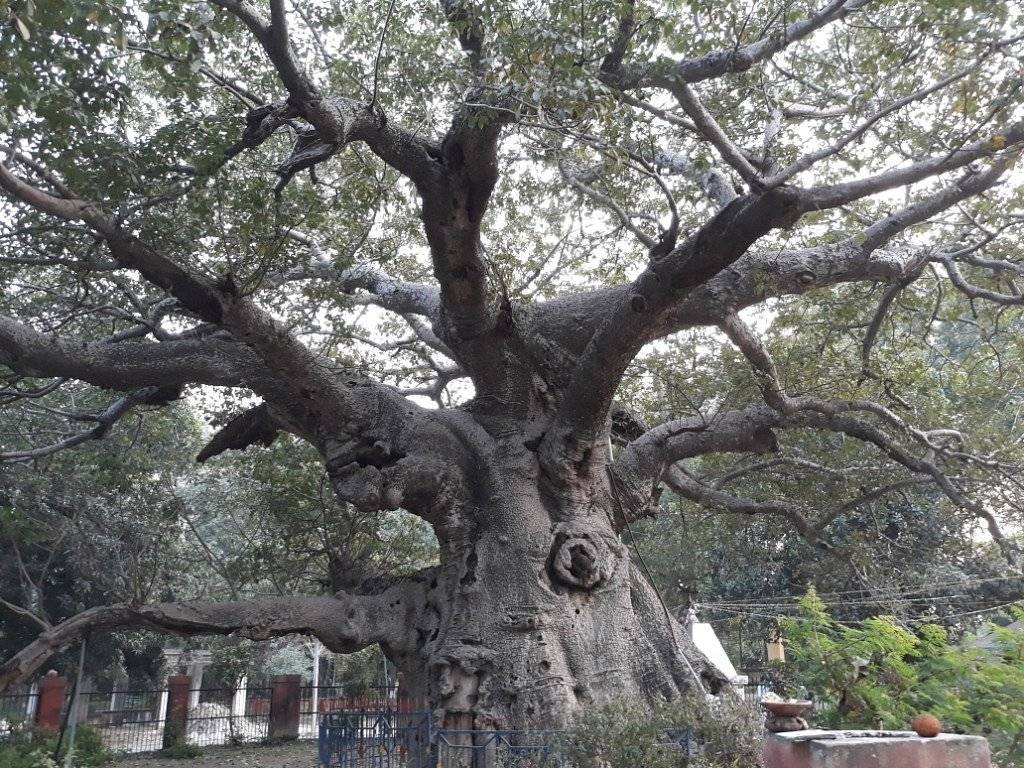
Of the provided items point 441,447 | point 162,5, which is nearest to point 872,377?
point 441,447

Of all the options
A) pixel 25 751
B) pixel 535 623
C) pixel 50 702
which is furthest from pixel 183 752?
pixel 535 623

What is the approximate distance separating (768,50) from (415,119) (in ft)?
9.99

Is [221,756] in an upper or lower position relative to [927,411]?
lower

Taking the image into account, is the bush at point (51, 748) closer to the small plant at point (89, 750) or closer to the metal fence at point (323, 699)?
the small plant at point (89, 750)

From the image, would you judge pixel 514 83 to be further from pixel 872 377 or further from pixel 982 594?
pixel 982 594

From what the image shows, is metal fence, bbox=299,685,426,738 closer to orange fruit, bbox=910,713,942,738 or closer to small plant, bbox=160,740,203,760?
small plant, bbox=160,740,203,760

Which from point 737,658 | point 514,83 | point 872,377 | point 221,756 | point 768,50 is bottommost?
point 221,756

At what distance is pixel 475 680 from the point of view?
622 cm

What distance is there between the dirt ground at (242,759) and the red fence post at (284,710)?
0.55 metres

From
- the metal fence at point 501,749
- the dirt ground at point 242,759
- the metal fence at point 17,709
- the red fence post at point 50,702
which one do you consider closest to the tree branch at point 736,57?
the metal fence at point 501,749

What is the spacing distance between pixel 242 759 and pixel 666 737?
10.9 metres

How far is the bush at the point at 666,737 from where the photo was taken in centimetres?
411

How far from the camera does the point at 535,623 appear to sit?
6352 mm

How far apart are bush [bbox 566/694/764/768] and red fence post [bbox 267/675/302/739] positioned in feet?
41.0
